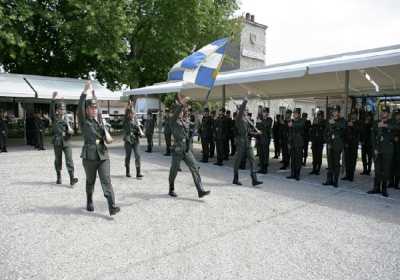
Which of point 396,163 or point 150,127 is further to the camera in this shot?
point 150,127

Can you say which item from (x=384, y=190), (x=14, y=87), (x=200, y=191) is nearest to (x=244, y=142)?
(x=200, y=191)

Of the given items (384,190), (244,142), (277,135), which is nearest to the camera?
(384,190)

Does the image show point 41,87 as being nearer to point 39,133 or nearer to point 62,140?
point 39,133

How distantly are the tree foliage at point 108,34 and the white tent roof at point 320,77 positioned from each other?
4.19 metres

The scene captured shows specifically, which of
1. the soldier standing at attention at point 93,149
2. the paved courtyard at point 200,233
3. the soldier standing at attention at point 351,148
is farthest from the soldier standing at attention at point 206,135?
the soldier standing at attention at point 93,149

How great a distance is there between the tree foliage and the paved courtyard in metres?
12.0

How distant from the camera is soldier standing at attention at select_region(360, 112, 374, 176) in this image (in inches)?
396

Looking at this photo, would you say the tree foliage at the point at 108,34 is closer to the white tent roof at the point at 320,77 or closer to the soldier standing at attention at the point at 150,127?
the white tent roof at the point at 320,77

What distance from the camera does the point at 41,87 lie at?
1697 centimetres

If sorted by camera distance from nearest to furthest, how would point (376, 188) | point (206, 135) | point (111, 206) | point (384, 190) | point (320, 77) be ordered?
1. point (111, 206)
2. point (384, 190)
3. point (376, 188)
4. point (320, 77)
5. point (206, 135)

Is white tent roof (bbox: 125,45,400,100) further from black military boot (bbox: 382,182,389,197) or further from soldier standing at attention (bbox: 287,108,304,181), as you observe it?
black military boot (bbox: 382,182,389,197)

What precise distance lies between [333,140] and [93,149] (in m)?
5.54

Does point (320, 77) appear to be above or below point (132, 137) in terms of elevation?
above

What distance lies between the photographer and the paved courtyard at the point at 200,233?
150 inches
